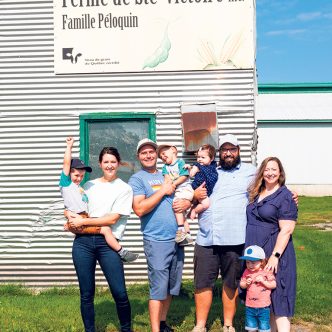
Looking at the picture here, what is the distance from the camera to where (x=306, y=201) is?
88.6 feet

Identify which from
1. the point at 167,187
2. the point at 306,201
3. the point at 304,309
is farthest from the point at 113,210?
the point at 306,201

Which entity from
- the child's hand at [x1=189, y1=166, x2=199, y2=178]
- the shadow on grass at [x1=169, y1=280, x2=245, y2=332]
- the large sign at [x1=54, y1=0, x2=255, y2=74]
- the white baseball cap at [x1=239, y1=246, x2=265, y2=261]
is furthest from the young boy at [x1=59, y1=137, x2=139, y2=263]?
the large sign at [x1=54, y1=0, x2=255, y2=74]

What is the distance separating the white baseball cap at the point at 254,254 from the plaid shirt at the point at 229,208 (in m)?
0.60

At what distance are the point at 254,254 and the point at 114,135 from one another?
3969mm

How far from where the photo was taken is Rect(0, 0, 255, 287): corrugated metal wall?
8391mm

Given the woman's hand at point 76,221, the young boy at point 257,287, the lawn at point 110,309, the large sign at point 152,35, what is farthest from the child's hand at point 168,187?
the large sign at point 152,35

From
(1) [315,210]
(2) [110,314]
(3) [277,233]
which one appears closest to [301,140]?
(1) [315,210]

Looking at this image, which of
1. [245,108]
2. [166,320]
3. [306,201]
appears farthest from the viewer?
[306,201]

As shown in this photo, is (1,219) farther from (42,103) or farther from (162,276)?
(162,276)

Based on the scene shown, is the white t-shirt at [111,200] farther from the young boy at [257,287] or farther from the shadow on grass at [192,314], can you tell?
the shadow on grass at [192,314]

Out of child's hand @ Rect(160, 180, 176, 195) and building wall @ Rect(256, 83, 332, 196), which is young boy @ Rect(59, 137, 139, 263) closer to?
child's hand @ Rect(160, 180, 176, 195)

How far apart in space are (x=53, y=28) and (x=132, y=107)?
1649mm

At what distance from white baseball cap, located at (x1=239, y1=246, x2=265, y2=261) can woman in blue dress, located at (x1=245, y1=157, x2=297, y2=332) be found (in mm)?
97

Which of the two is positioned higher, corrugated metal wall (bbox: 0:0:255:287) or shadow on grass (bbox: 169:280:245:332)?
corrugated metal wall (bbox: 0:0:255:287)
